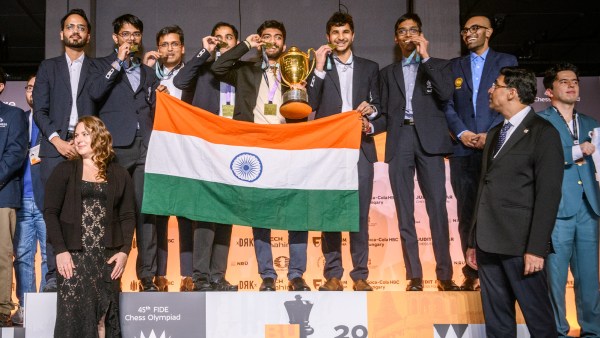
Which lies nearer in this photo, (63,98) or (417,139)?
(63,98)

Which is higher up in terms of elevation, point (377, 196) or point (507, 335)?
point (377, 196)

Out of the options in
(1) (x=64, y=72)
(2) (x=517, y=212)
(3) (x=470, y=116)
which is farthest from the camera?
(3) (x=470, y=116)

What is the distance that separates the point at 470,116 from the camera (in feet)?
16.9

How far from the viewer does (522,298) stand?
391 centimetres

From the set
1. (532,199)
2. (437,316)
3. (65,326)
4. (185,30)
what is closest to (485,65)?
(532,199)

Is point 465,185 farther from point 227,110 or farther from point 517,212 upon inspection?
point 227,110

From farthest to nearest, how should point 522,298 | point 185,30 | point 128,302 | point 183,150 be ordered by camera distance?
point 185,30 < point 183,150 < point 128,302 < point 522,298

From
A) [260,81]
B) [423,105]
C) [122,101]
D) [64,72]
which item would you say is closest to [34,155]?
[64,72]

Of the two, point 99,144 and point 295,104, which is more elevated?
point 295,104

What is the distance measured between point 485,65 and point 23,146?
3.67 m

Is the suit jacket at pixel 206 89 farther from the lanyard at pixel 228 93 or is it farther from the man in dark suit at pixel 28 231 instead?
the man in dark suit at pixel 28 231

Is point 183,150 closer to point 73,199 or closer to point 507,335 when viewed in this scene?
point 73,199

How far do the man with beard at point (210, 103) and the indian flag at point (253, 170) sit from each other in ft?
0.48

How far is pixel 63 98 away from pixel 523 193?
3.34 meters
